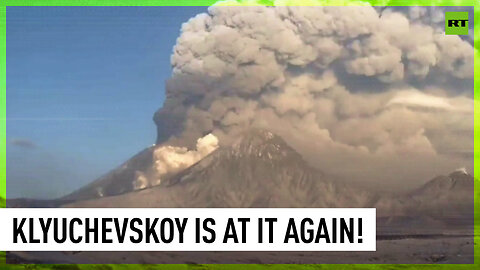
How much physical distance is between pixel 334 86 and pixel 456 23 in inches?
39.0

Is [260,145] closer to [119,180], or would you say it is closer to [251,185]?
[251,185]

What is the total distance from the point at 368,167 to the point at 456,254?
91 cm

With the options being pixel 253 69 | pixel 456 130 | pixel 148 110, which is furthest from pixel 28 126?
pixel 456 130

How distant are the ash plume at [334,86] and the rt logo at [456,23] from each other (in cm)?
7

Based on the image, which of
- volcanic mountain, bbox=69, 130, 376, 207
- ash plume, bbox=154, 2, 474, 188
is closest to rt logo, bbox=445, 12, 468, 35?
→ ash plume, bbox=154, 2, 474, 188

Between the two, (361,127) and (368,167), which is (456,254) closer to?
(368,167)

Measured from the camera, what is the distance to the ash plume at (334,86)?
138 inches

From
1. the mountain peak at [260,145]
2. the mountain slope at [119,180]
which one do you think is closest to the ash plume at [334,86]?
the mountain peak at [260,145]

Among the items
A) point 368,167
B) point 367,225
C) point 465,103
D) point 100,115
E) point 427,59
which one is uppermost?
point 427,59

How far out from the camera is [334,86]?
3543 mm

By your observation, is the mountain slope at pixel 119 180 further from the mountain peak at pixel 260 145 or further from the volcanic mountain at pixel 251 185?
the mountain peak at pixel 260 145

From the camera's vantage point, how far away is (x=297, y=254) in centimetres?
355

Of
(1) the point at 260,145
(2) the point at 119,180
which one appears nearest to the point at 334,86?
Result: (1) the point at 260,145

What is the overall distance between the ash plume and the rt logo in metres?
0.07
